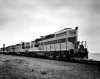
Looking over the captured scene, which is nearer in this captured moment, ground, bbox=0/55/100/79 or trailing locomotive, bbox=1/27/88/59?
ground, bbox=0/55/100/79

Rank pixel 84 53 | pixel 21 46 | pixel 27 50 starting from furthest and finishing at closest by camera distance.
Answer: pixel 21 46
pixel 27 50
pixel 84 53

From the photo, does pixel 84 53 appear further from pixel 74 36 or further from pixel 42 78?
pixel 42 78

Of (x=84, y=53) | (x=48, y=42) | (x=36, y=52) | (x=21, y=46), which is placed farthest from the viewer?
(x=21, y=46)

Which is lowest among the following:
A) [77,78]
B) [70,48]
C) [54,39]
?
[77,78]

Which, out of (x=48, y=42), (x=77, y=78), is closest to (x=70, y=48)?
(x=48, y=42)

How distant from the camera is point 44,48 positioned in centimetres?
2036

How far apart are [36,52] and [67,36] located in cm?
984

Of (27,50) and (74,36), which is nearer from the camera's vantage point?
(74,36)

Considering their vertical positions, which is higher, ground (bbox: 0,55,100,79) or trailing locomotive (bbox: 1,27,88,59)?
trailing locomotive (bbox: 1,27,88,59)

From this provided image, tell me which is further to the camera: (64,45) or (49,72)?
(64,45)

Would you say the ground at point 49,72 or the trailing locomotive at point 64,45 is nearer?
the ground at point 49,72

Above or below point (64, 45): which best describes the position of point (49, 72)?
below

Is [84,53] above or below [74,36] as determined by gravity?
below

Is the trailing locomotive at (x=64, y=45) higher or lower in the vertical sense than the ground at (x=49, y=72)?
higher
